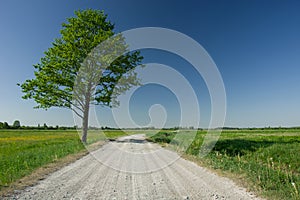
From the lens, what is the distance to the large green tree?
69.0 ft

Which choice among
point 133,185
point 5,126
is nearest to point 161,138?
point 133,185

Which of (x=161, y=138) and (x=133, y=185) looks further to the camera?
(x=161, y=138)

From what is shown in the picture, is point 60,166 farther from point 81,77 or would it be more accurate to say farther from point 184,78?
point 81,77

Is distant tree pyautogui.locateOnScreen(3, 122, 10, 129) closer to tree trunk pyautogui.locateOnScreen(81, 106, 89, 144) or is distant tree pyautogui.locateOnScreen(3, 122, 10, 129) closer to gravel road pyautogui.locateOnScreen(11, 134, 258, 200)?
tree trunk pyautogui.locateOnScreen(81, 106, 89, 144)

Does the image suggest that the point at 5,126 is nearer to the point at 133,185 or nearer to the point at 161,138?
the point at 161,138

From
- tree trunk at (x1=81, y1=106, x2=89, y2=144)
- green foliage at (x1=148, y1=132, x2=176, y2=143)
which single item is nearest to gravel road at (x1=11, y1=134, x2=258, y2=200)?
tree trunk at (x1=81, y1=106, x2=89, y2=144)

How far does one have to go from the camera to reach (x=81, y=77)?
21594 millimetres

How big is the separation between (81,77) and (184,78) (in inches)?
415

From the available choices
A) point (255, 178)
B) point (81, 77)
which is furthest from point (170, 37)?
point (255, 178)

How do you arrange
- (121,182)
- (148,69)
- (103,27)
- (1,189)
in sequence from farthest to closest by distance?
1. (148,69)
2. (103,27)
3. (121,182)
4. (1,189)

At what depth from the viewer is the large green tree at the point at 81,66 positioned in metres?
21.0

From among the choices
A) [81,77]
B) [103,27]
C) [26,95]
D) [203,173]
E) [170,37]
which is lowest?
[203,173]

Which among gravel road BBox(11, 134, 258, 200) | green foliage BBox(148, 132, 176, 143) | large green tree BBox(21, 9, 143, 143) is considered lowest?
green foliage BBox(148, 132, 176, 143)

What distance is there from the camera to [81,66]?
837 inches
